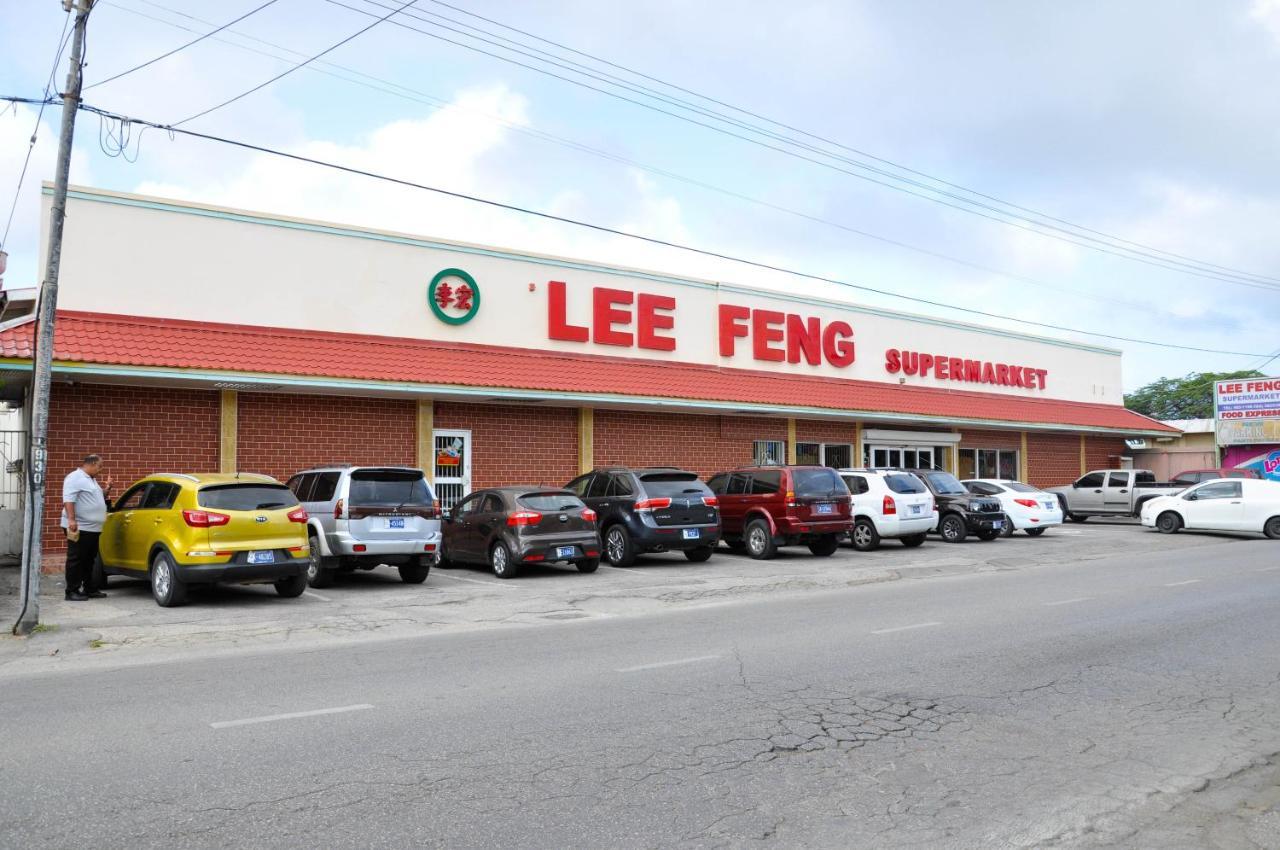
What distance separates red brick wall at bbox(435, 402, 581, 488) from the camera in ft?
73.6

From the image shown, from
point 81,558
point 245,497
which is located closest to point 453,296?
point 245,497

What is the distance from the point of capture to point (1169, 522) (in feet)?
89.3

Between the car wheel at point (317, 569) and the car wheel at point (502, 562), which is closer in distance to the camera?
the car wheel at point (317, 569)

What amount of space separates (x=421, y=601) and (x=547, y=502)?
339 cm

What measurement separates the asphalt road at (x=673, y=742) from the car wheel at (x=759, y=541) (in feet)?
29.9

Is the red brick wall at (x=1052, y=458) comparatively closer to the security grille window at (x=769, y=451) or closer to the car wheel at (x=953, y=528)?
the security grille window at (x=769, y=451)

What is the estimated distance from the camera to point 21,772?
18.4 ft

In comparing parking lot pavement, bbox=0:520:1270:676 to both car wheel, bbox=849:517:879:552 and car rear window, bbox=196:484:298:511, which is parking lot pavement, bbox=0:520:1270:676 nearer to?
car wheel, bbox=849:517:879:552

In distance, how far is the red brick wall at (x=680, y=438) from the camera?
973 inches

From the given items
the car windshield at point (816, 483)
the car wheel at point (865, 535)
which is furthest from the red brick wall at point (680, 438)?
the car windshield at point (816, 483)

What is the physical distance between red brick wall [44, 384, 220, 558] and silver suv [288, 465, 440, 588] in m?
4.59

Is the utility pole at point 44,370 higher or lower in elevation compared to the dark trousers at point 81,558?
higher

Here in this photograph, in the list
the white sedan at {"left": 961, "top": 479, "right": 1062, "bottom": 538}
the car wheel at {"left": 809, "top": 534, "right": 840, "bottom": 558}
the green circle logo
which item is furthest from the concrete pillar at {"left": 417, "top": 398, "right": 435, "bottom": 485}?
the white sedan at {"left": 961, "top": 479, "right": 1062, "bottom": 538}

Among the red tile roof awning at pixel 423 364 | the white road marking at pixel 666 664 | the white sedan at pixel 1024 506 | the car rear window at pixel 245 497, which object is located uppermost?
the red tile roof awning at pixel 423 364
